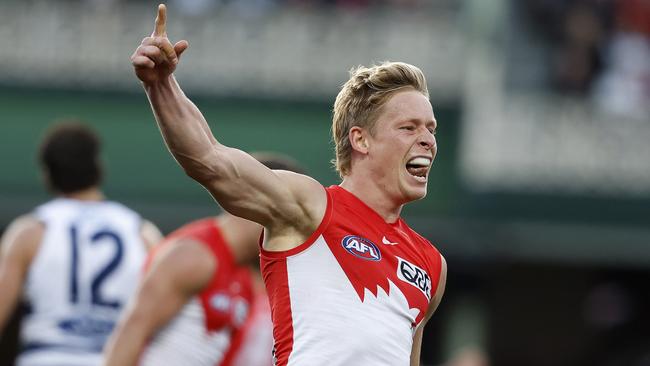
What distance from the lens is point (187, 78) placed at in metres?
16.1

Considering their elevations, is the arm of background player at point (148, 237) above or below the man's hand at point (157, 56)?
below

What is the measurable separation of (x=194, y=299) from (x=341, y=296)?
234 centimetres

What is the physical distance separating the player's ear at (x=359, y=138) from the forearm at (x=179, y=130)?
2.15 ft

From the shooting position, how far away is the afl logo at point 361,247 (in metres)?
4.99

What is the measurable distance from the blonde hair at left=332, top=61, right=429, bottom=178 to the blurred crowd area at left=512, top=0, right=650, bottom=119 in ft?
37.2

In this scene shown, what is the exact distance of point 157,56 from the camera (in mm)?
4594

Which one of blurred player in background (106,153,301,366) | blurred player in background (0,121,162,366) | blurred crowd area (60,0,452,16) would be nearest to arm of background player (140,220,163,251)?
blurred player in background (0,121,162,366)

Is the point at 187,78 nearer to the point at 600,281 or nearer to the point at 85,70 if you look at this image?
the point at 85,70

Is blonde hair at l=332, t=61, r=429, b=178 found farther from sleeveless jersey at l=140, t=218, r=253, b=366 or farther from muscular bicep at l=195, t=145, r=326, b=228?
sleeveless jersey at l=140, t=218, r=253, b=366

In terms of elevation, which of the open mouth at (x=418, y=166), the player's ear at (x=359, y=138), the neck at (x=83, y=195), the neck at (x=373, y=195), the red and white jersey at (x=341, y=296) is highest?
the player's ear at (x=359, y=138)

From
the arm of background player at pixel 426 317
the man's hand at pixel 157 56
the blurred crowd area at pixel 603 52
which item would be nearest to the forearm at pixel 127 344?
the arm of background player at pixel 426 317

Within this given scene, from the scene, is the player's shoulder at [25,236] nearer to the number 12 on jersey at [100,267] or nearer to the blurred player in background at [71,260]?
the blurred player in background at [71,260]

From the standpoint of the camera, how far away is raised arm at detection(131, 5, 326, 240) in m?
4.65

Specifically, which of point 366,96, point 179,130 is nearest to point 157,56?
point 179,130
